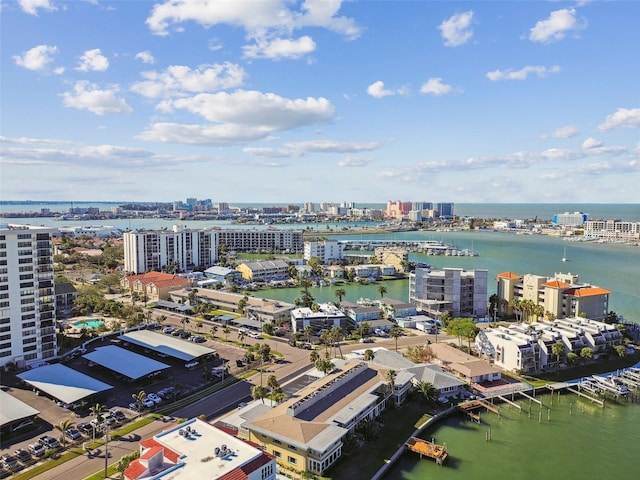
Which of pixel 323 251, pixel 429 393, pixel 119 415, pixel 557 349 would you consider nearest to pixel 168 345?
pixel 119 415

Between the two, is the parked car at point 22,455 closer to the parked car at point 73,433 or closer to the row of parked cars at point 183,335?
the parked car at point 73,433

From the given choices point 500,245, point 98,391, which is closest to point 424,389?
point 98,391

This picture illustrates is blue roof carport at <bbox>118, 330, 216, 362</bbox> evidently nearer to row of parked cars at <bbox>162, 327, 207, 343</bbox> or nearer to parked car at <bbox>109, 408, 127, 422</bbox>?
row of parked cars at <bbox>162, 327, 207, 343</bbox>

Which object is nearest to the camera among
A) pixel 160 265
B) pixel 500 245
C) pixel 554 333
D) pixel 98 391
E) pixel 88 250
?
pixel 98 391

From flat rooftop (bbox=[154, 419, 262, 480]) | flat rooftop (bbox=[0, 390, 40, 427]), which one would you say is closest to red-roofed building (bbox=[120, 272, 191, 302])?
flat rooftop (bbox=[0, 390, 40, 427])

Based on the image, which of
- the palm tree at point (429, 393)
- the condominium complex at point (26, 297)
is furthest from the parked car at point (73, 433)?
the palm tree at point (429, 393)

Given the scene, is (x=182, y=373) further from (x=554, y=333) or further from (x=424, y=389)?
(x=554, y=333)
